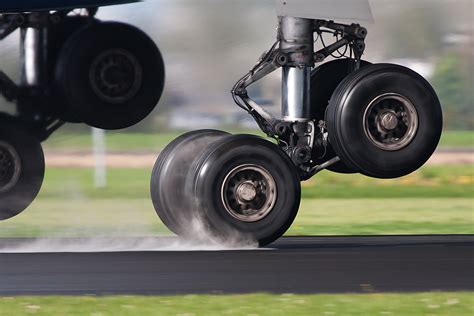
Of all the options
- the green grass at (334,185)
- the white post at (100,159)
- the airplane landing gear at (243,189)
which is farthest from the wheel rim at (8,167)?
the white post at (100,159)

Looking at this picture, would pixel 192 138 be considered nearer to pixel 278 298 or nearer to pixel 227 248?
pixel 227 248

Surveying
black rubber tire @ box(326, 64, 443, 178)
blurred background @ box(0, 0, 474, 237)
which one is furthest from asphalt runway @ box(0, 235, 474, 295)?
A: blurred background @ box(0, 0, 474, 237)

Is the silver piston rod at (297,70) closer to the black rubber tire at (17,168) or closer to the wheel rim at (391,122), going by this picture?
the wheel rim at (391,122)

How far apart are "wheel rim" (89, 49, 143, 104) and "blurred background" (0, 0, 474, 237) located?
32.4 inches

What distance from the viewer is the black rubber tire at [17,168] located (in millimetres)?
14938

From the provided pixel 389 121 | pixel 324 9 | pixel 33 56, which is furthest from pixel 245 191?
pixel 33 56

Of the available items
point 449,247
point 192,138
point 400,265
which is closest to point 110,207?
point 192,138

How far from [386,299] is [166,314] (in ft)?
4.99

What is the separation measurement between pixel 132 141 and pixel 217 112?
1.70 m

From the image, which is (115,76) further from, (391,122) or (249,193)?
(391,122)

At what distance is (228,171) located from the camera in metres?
12.7

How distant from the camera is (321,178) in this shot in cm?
2492

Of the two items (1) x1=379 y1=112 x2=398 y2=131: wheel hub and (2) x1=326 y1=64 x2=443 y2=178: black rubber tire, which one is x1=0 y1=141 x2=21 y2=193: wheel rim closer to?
(2) x1=326 y1=64 x2=443 y2=178: black rubber tire

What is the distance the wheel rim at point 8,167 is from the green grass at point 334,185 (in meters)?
4.57
